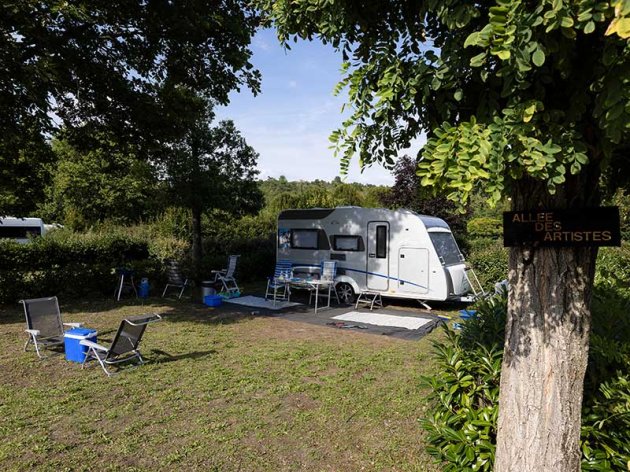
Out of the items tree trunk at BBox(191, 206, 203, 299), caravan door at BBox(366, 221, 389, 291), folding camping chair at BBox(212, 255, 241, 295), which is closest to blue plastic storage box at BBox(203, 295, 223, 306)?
folding camping chair at BBox(212, 255, 241, 295)

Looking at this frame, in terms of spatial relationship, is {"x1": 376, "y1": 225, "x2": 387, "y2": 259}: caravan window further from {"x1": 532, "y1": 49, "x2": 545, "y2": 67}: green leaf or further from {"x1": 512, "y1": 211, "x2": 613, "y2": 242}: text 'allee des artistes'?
{"x1": 532, "y1": 49, "x2": 545, "y2": 67}: green leaf

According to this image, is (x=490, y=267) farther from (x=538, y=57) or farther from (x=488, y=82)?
(x=538, y=57)

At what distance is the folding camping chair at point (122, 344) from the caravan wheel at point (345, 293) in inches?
248

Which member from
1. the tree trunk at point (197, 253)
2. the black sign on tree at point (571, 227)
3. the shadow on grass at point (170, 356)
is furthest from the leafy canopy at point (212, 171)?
the black sign on tree at point (571, 227)

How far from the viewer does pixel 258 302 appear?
11.7 metres

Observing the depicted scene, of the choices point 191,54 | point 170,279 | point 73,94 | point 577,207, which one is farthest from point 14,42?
point 577,207

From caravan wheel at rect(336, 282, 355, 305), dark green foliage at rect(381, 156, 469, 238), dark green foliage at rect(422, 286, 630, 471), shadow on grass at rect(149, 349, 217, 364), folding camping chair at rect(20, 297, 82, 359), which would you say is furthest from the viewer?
dark green foliage at rect(381, 156, 469, 238)

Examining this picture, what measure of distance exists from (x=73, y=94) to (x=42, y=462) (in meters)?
8.00

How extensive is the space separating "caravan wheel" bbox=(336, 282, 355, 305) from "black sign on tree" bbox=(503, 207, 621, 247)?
9.69 meters

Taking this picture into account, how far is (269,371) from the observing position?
235 inches

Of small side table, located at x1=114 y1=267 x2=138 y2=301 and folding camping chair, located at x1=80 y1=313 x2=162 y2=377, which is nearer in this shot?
folding camping chair, located at x1=80 y1=313 x2=162 y2=377

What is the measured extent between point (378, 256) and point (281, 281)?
2.66 meters

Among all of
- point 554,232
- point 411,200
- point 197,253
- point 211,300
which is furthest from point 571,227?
point 411,200

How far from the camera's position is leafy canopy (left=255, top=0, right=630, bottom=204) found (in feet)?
4.43
